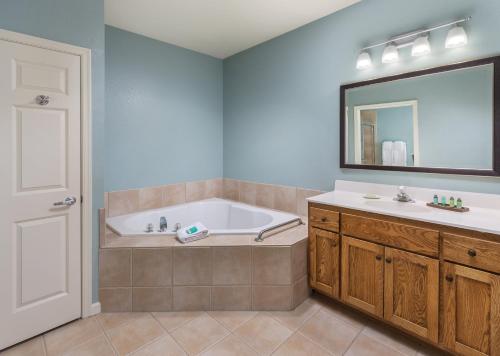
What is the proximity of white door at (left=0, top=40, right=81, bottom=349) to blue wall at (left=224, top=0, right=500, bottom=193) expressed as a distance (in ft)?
6.05

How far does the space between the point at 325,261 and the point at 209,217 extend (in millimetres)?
1607

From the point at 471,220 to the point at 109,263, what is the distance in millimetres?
2343

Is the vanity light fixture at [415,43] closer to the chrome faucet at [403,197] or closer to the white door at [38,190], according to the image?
the chrome faucet at [403,197]

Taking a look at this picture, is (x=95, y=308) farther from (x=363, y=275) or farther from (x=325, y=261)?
(x=363, y=275)

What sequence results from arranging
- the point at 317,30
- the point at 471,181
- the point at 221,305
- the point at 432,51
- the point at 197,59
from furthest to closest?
the point at 197,59 → the point at 317,30 → the point at 221,305 → the point at 432,51 → the point at 471,181

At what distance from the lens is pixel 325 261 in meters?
2.12

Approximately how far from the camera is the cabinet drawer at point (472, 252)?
4.47 ft

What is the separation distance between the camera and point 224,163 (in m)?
3.70

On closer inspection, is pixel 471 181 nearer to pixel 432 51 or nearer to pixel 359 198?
pixel 359 198

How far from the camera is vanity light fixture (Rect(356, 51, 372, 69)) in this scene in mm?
2232

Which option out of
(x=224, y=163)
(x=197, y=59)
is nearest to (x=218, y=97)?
(x=197, y=59)

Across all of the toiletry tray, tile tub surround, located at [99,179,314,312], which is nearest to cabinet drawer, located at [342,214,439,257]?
the toiletry tray

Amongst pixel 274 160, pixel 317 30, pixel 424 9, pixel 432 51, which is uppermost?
pixel 317 30

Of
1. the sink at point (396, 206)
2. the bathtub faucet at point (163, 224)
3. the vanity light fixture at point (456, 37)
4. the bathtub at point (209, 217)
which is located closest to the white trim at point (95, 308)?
the bathtub at point (209, 217)
